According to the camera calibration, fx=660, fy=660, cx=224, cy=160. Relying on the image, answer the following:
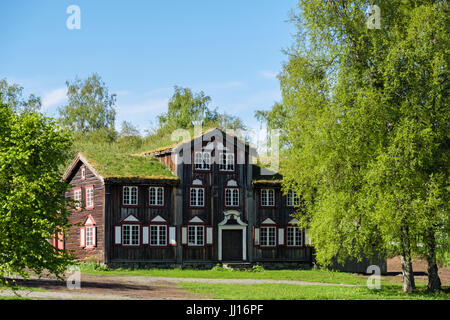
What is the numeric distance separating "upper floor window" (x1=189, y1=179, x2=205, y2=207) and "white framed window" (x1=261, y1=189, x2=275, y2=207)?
4468 mm

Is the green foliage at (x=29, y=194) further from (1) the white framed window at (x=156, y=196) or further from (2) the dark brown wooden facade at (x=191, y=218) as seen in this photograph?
(1) the white framed window at (x=156, y=196)

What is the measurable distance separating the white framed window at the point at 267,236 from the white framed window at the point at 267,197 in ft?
5.41

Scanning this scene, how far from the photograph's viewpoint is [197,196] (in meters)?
43.5

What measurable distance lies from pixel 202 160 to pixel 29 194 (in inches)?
969

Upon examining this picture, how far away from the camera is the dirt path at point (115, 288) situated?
78.1 feet

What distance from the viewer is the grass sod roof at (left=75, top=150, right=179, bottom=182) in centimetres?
4131

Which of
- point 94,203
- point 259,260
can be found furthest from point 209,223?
point 94,203

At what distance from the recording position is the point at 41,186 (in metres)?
19.9

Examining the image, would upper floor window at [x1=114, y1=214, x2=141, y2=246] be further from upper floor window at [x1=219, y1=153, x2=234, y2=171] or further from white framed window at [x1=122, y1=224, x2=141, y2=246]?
upper floor window at [x1=219, y1=153, x2=234, y2=171]

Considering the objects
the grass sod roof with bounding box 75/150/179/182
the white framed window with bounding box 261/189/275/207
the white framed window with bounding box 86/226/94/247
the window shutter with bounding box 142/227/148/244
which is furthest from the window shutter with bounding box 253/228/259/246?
→ the white framed window with bounding box 86/226/94/247

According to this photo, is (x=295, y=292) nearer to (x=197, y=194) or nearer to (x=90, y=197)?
(x=197, y=194)

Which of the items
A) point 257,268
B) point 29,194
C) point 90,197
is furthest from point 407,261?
point 90,197

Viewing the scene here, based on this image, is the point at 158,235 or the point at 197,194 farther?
the point at 197,194

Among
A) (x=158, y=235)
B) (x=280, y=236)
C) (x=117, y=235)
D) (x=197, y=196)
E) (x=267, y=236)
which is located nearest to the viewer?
(x=117, y=235)
